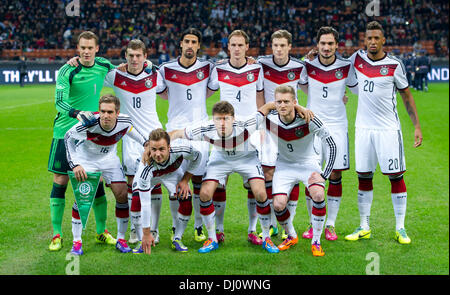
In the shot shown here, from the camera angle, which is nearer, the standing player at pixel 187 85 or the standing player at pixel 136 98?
the standing player at pixel 136 98

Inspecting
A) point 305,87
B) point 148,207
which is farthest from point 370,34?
point 148,207

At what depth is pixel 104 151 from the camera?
530 centimetres

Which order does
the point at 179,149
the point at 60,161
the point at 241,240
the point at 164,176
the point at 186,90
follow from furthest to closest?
1. the point at 186,90
2. the point at 241,240
3. the point at 60,161
4. the point at 164,176
5. the point at 179,149

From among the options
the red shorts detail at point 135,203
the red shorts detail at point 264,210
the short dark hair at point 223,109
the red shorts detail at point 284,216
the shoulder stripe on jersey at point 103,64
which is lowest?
the red shorts detail at point 284,216

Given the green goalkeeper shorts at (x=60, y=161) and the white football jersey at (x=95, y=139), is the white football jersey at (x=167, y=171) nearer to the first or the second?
the white football jersey at (x=95, y=139)

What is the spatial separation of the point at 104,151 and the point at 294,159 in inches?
72.2

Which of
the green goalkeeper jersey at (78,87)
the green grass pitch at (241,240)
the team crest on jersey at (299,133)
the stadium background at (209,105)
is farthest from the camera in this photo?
the green goalkeeper jersey at (78,87)

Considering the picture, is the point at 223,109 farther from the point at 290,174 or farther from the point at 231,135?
the point at 290,174

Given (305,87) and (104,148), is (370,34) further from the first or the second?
(104,148)

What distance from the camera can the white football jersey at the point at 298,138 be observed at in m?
5.10

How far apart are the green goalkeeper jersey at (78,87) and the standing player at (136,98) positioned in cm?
16

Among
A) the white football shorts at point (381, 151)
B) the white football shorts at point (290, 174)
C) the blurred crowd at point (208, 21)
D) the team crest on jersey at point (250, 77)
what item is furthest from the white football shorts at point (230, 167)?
the blurred crowd at point (208, 21)

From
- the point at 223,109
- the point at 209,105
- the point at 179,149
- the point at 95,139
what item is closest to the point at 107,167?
the point at 95,139
